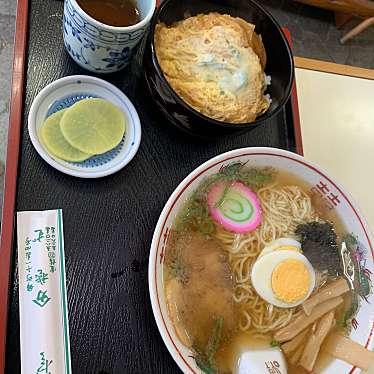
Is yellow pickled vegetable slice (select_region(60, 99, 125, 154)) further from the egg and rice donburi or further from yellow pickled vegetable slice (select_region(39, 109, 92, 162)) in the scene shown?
the egg and rice donburi

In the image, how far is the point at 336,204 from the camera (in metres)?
1.34

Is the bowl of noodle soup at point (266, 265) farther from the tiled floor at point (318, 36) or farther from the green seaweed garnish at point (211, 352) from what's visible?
the tiled floor at point (318, 36)

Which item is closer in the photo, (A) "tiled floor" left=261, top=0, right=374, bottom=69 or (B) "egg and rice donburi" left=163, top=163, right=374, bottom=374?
(B) "egg and rice donburi" left=163, top=163, right=374, bottom=374

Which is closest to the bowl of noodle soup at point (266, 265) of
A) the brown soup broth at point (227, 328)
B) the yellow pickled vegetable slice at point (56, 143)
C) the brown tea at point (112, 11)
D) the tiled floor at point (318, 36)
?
the brown soup broth at point (227, 328)

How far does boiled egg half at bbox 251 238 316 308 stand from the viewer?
4.13 ft

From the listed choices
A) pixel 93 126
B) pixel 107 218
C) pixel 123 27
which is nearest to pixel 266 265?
pixel 107 218

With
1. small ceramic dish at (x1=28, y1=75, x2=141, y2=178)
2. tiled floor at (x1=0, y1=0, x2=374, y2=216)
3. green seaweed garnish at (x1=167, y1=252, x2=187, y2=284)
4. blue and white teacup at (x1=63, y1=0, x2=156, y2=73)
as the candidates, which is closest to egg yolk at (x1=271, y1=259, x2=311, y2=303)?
green seaweed garnish at (x1=167, y1=252, x2=187, y2=284)

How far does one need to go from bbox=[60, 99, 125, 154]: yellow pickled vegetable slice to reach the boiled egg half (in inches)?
19.3

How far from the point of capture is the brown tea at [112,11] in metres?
1.15

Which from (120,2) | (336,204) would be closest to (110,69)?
(120,2)

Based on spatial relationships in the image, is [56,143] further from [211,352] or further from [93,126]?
[211,352]

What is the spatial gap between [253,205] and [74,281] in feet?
1.70

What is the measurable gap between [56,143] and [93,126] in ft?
0.32

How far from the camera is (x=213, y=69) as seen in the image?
1.22 metres
